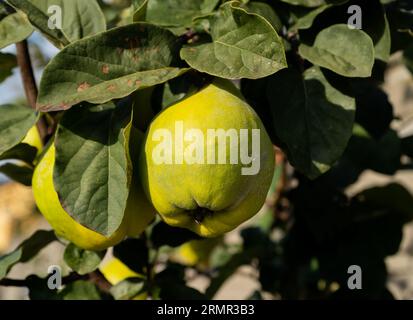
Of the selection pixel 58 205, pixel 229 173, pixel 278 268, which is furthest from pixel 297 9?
pixel 278 268

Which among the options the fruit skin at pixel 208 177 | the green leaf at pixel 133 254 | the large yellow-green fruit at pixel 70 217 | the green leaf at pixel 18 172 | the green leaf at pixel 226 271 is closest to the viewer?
the fruit skin at pixel 208 177

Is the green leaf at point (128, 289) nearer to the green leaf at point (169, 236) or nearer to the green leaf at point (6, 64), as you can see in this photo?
the green leaf at point (169, 236)

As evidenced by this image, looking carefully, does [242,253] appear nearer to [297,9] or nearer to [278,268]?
[278,268]

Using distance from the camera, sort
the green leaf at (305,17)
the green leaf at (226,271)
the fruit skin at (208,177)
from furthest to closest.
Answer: the green leaf at (226,271) < the green leaf at (305,17) < the fruit skin at (208,177)

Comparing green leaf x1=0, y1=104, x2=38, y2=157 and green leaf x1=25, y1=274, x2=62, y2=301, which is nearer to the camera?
green leaf x1=0, y1=104, x2=38, y2=157

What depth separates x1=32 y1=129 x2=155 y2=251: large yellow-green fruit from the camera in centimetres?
96

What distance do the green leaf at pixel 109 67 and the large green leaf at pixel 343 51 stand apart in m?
0.23

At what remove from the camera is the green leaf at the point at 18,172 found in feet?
3.81

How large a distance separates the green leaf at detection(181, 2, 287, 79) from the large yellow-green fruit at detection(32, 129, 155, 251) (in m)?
0.21

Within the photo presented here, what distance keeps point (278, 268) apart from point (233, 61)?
2.94ft

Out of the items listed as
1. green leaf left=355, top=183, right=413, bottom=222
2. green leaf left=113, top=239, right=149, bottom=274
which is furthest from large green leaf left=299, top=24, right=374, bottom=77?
green leaf left=355, top=183, right=413, bottom=222

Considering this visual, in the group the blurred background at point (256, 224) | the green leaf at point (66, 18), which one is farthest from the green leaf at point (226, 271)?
the green leaf at point (66, 18)

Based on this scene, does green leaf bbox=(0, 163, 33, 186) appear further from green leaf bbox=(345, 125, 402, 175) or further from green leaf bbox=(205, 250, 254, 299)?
green leaf bbox=(345, 125, 402, 175)
